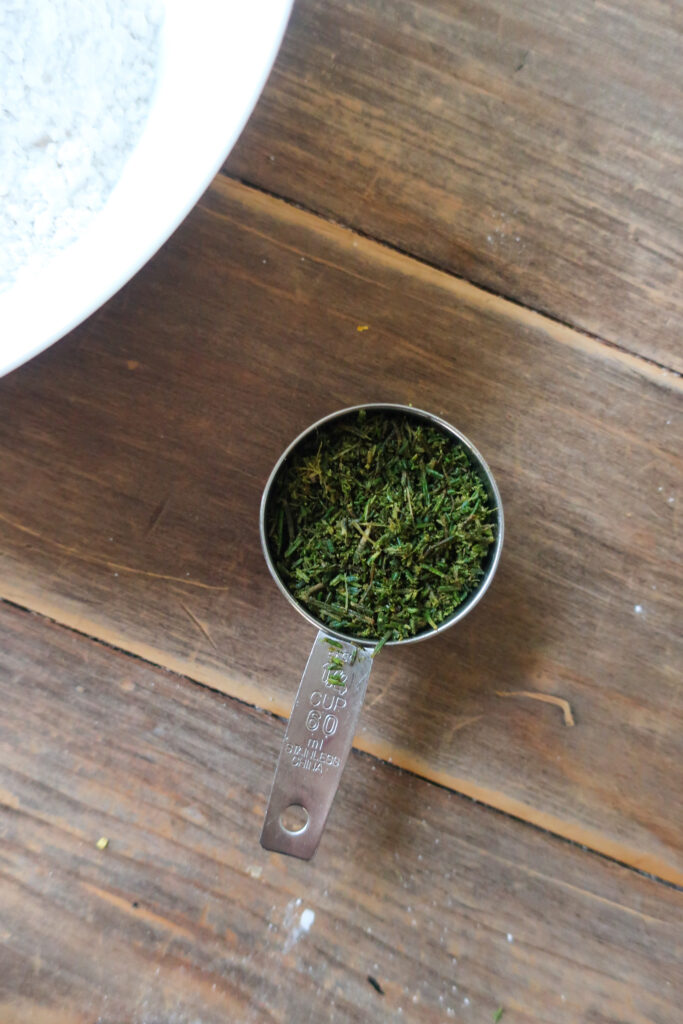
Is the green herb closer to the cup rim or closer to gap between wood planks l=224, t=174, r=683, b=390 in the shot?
the cup rim

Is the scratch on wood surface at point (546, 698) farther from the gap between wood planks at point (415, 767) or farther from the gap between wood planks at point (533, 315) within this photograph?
the gap between wood planks at point (533, 315)

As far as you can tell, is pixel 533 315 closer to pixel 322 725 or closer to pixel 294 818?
pixel 322 725

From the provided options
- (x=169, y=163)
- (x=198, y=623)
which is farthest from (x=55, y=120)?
(x=198, y=623)

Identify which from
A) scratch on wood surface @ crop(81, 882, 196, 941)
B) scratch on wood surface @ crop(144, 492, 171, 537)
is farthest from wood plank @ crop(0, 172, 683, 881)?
scratch on wood surface @ crop(81, 882, 196, 941)

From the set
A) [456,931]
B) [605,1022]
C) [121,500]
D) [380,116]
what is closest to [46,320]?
[121,500]

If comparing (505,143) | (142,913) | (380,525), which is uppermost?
(505,143)

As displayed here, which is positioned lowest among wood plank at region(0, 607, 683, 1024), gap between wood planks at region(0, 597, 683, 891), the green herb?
wood plank at region(0, 607, 683, 1024)
